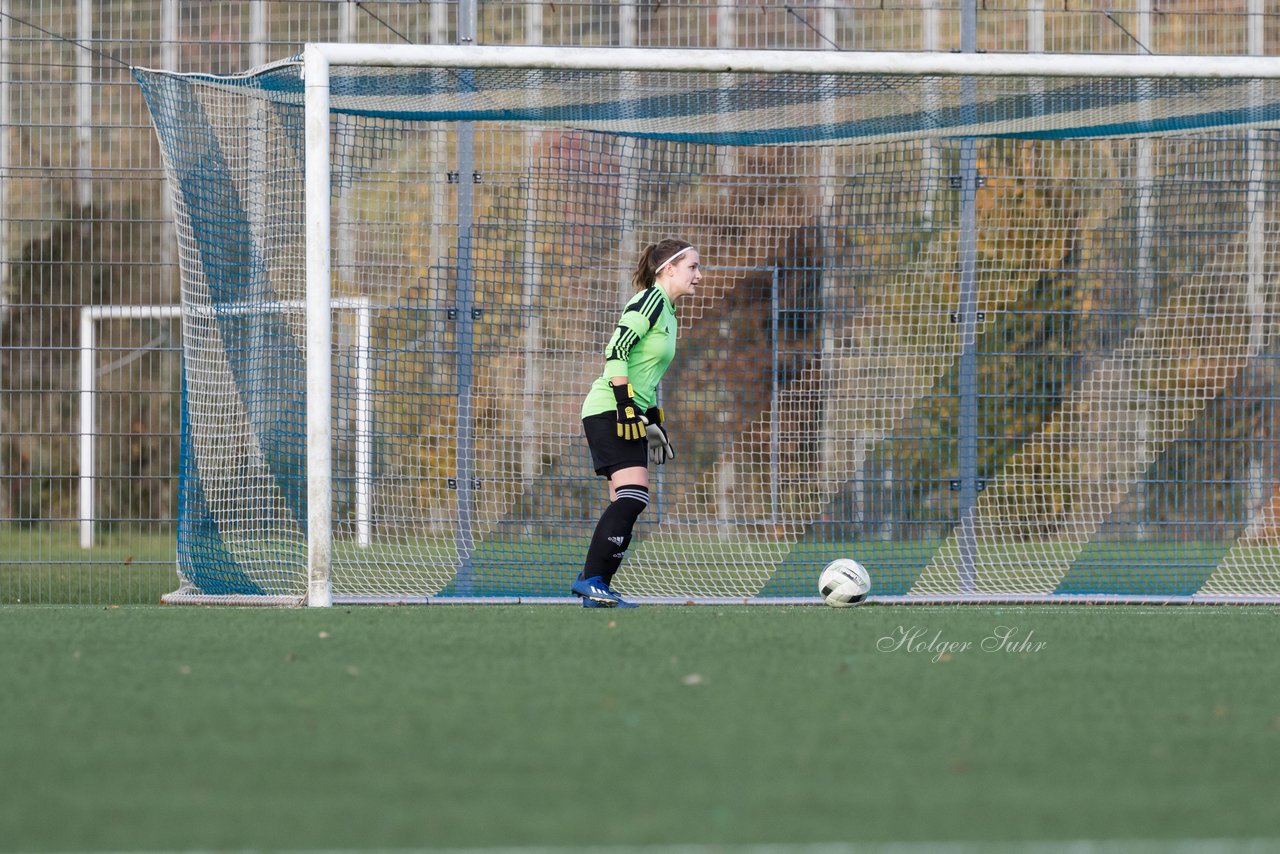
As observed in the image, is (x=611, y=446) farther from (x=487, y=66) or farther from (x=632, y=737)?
(x=632, y=737)

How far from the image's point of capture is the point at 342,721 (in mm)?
3457

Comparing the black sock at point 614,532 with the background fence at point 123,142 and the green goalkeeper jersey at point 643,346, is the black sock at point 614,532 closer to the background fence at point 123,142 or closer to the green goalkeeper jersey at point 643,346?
the green goalkeeper jersey at point 643,346

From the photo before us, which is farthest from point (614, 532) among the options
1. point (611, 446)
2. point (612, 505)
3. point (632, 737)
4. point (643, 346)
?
point (632, 737)

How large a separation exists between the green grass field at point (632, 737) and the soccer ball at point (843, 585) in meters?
1.04

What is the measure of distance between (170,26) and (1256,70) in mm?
5619

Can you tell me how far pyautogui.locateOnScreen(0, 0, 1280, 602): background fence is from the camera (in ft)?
25.1

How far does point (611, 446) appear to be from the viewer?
6.48 metres

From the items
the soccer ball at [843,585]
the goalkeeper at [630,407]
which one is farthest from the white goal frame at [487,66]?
the soccer ball at [843,585]

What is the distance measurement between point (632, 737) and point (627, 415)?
3.15 meters

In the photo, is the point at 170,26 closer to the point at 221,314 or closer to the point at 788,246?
the point at 221,314

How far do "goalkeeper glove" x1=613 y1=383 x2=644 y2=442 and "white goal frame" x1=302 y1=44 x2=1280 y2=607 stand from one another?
1.25m

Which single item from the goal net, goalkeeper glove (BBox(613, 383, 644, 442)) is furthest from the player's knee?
the goal net

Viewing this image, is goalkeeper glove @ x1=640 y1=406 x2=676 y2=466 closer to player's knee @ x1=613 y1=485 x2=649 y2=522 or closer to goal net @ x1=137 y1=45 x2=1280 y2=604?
player's knee @ x1=613 y1=485 x2=649 y2=522

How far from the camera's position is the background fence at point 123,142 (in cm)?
765
